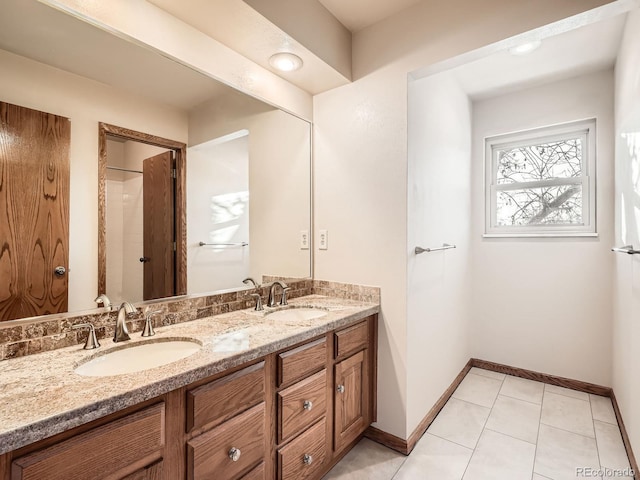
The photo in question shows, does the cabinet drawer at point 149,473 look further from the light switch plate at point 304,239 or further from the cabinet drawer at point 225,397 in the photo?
the light switch plate at point 304,239

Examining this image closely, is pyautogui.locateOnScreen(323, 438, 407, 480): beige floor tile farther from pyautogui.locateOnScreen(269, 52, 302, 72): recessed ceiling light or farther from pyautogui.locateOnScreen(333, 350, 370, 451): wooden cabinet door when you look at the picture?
pyautogui.locateOnScreen(269, 52, 302, 72): recessed ceiling light

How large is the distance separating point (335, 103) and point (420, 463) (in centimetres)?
214

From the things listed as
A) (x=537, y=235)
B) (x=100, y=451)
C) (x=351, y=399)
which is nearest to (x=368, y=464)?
(x=351, y=399)

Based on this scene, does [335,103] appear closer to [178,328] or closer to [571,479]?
[178,328]

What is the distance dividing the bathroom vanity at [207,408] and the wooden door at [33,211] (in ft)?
0.69

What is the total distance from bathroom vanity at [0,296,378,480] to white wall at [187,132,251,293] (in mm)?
233

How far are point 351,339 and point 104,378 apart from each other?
44.1 inches

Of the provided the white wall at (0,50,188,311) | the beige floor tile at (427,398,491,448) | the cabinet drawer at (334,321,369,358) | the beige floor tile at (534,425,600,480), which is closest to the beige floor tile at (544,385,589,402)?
the beige floor tile at (534,425,600,480)

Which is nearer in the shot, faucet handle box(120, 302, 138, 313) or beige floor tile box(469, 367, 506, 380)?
faucet handle box(120, 302, 138, 313)

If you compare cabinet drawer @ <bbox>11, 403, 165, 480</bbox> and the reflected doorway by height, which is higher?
the reflected doorway

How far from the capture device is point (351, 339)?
1709 mm

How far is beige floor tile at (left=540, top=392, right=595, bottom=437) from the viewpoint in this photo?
6.72ft

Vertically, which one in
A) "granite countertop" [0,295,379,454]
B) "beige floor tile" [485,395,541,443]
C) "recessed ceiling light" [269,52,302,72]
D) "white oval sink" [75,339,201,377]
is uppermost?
"recessed ceiling light" [269,52,302,72]

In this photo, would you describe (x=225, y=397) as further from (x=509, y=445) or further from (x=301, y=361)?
(x=509, y=445)
